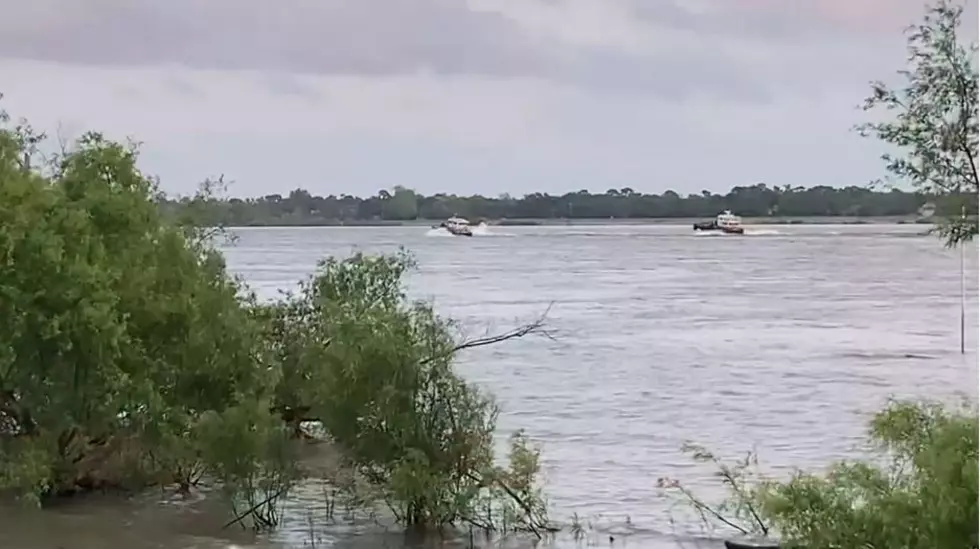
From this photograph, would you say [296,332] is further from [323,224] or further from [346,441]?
[323,224]

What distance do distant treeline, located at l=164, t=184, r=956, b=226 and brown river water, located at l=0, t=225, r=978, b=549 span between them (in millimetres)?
263

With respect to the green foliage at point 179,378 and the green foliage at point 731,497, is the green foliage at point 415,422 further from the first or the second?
the green foliage at point 731,497

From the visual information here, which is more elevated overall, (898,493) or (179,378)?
(898,493)

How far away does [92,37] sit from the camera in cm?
622

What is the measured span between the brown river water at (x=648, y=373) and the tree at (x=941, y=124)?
0.51 feet

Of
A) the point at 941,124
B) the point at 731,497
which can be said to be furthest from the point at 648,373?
the point at 941,124

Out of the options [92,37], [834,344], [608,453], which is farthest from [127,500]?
[834,344]

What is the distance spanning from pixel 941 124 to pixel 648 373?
8578 mm

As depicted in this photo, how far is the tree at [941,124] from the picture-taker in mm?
3379

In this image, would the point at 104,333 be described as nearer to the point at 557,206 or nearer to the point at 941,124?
the point at 941,124

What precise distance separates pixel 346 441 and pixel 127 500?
4.26 ft

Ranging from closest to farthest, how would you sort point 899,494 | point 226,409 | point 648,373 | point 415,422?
point 899,494 → point 415,422 → point 226,409 → point 648,373

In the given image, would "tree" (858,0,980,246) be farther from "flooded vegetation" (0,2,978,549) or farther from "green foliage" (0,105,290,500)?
"green foliage" (0,105,290,500)

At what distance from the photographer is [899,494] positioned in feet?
10.0
